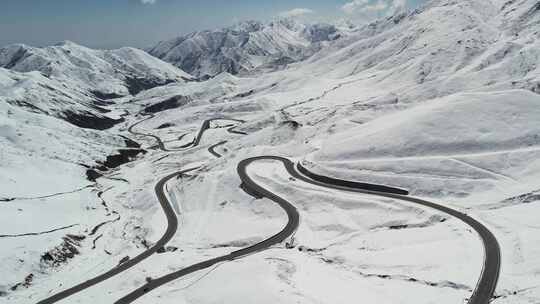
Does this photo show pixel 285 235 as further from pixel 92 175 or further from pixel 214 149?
pixel 214 149

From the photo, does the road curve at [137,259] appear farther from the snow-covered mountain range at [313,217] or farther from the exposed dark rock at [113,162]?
the exposed dark rock at [113,162]

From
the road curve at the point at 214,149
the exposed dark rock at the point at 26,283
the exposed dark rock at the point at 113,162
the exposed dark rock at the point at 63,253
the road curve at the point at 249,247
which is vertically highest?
the road curve at the point at 214,149

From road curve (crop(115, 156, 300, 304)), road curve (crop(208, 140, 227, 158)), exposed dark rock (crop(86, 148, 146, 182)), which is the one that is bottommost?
road curve (crop(115, 156, 300, 304))

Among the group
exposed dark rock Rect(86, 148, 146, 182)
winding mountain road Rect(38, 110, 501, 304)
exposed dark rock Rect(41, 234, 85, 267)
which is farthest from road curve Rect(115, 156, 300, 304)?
exposed dark rock Rect(86, 148, 146, 182)

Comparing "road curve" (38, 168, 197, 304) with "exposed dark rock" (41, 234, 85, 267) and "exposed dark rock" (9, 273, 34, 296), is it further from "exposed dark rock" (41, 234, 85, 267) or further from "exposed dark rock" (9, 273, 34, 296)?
"exposed dark rock" (41, 234, 85, 267)

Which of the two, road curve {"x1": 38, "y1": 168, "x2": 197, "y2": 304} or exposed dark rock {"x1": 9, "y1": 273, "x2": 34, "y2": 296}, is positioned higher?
road curve {"x1": 38, "y1": 168, "x2": 197, "y2": 304}

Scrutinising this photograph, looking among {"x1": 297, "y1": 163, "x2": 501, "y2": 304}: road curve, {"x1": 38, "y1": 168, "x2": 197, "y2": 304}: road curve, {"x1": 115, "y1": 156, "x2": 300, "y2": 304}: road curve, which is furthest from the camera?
{"x1": 38, "y1": 168, "x2": 197, "y2": 304}: road curve

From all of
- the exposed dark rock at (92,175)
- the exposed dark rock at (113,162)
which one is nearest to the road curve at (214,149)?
the exposed dark rock at (113,162)

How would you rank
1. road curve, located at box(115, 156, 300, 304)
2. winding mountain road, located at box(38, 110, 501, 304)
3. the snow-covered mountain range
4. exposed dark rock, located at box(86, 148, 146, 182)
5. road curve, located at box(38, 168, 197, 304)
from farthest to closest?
1. exposed dark rock, located at box(86, 148, 146, 182)
2. road curve, located at box(38, 168, 197, 304)
3. road curve, located at box(115, 156, 300, 304)
4. the snow-covered mountain range
5. winding mountain road, located at box(38, 110, 501, 304)

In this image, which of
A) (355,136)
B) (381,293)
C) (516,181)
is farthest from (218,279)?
(355,136)
